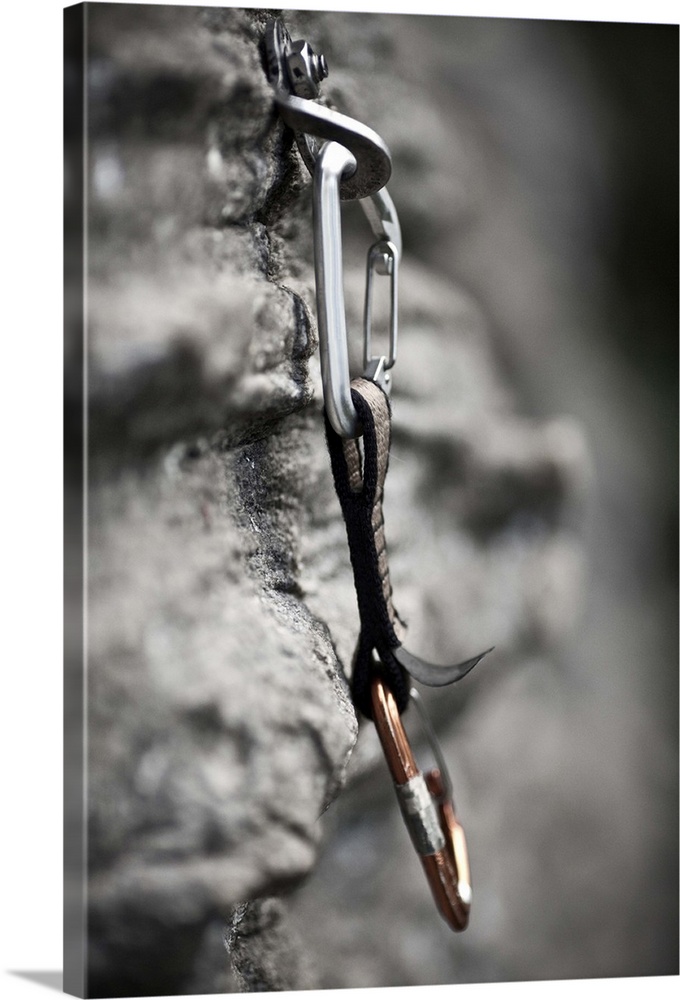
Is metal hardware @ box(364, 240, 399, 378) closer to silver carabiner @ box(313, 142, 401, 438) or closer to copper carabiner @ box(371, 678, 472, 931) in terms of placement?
silver carabiner @ box(313, 142, 401, 438)

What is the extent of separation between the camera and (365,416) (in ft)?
2.06

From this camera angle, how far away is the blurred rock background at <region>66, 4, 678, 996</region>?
68 cm

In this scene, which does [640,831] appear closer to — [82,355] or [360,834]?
[360,834]

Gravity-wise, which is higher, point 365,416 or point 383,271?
point 383,271

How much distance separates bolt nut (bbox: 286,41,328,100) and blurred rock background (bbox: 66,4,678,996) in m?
0.02

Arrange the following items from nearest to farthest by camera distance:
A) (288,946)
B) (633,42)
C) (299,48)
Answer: (299,48)
(288,946)
(633,42)

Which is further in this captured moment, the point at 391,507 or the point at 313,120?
the point at 391,507

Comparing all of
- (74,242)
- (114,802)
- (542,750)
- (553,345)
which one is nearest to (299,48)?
(74,242)

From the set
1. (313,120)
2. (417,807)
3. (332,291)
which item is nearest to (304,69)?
(313,120)

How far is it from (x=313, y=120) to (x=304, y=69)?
40 millimetres

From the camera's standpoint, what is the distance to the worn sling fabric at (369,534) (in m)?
0.64

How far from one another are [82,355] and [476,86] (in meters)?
0.42

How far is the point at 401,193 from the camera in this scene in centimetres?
86
